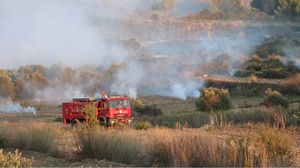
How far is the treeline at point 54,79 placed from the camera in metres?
85.2

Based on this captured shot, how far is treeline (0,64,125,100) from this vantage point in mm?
85250

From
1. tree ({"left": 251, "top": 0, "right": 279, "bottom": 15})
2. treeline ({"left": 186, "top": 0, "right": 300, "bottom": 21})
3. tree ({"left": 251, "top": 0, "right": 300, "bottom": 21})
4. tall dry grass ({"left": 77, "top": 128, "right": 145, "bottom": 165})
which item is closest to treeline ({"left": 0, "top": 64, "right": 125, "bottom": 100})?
tree ({"left": 251, "top": 0, "right": 300, "bottom": 21})

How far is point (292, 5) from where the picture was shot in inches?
3713

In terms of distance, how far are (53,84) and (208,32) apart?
128 feet

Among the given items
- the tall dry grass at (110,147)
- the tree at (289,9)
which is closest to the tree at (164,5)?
the tree at (289,9)

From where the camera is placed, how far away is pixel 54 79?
97.9 metres

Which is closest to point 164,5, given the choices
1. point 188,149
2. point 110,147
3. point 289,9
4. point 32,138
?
point 289,9

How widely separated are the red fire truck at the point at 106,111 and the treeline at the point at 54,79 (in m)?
43.4

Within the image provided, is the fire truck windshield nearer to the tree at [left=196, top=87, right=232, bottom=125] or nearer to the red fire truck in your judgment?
the red fire truck

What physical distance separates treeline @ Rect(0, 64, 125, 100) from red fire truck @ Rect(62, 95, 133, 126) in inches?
1708

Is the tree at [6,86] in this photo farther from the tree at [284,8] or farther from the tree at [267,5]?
the tree at [267,5]

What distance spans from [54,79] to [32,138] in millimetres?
78925

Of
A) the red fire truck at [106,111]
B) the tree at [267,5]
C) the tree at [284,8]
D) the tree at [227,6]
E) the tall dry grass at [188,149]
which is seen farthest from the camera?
the tree at [227,6]

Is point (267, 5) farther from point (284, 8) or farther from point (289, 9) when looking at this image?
point (289, 9)
